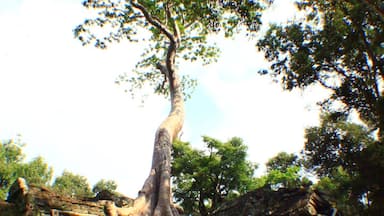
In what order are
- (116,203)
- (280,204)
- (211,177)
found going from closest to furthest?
(116,203)
(280,204)
(211,177)

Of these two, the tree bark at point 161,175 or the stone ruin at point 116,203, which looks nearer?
the stone ruin at point 116,203

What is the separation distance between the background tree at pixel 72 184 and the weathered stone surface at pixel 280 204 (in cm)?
4967

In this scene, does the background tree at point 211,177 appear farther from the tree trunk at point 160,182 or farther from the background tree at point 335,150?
the tree trunk at point 160,182

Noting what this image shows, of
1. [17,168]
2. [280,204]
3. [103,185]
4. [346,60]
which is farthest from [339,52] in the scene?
[103,185]

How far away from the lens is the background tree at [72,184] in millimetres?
53375

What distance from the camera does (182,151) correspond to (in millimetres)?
29484

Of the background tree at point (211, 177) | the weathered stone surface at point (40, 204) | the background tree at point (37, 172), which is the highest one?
the background tree at point (37, 172)

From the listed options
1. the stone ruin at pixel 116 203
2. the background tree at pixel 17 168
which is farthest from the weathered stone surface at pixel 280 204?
the background tree at pixel 17 168

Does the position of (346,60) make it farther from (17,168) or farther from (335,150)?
(17,168)

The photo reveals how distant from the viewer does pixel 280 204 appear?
9336 millimetres

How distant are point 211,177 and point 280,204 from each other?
60.8ft

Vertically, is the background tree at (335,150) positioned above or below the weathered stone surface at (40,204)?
above

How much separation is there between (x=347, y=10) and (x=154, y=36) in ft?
37.2

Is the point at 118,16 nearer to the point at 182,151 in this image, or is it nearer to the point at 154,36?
the point at 154,36
